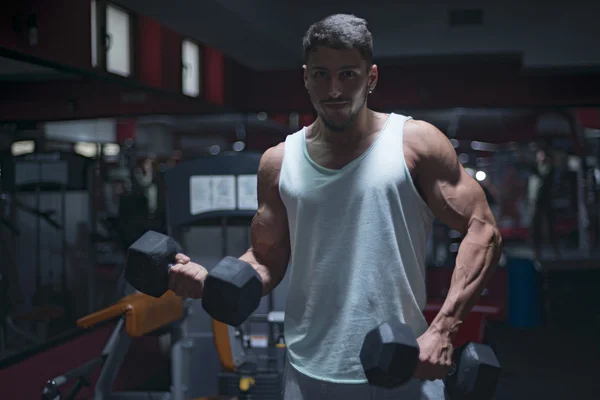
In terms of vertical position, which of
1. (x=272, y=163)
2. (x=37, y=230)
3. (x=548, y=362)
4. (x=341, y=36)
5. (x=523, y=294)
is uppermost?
(x=341, y=36)

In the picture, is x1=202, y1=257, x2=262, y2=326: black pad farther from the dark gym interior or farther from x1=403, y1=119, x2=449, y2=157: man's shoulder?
the dark gym interior

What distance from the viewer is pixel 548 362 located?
5.05m

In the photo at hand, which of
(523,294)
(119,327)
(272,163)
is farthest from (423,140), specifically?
(523,294)

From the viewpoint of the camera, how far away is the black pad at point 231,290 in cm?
137

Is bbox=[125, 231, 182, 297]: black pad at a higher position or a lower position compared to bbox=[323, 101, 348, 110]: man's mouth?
lower

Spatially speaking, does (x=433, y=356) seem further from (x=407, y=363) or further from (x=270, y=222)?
(x=270, y=222)

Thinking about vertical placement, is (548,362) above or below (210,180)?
below

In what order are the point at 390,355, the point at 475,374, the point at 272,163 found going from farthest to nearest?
1. the point at 272,163
2. the point at 475,374
3. the point at 390,355

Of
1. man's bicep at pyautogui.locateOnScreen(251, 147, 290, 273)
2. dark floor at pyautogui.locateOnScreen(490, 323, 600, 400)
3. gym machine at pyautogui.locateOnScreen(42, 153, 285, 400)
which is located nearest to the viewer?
man's bicep at pyautogui.locateOnScreen(251, 147, 290, 273)

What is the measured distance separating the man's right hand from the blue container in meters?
5.20

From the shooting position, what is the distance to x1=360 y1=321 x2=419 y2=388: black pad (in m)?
1.18

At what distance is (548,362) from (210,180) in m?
3.12

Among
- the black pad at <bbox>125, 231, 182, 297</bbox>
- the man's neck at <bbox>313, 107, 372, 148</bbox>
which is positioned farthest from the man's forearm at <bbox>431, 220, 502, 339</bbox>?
the black pad at <bbox>125, 231, 182, 297</bbox>

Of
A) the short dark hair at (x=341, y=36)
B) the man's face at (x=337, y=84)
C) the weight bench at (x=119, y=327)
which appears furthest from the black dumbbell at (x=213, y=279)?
the weight bench at (x=119, y=327)
